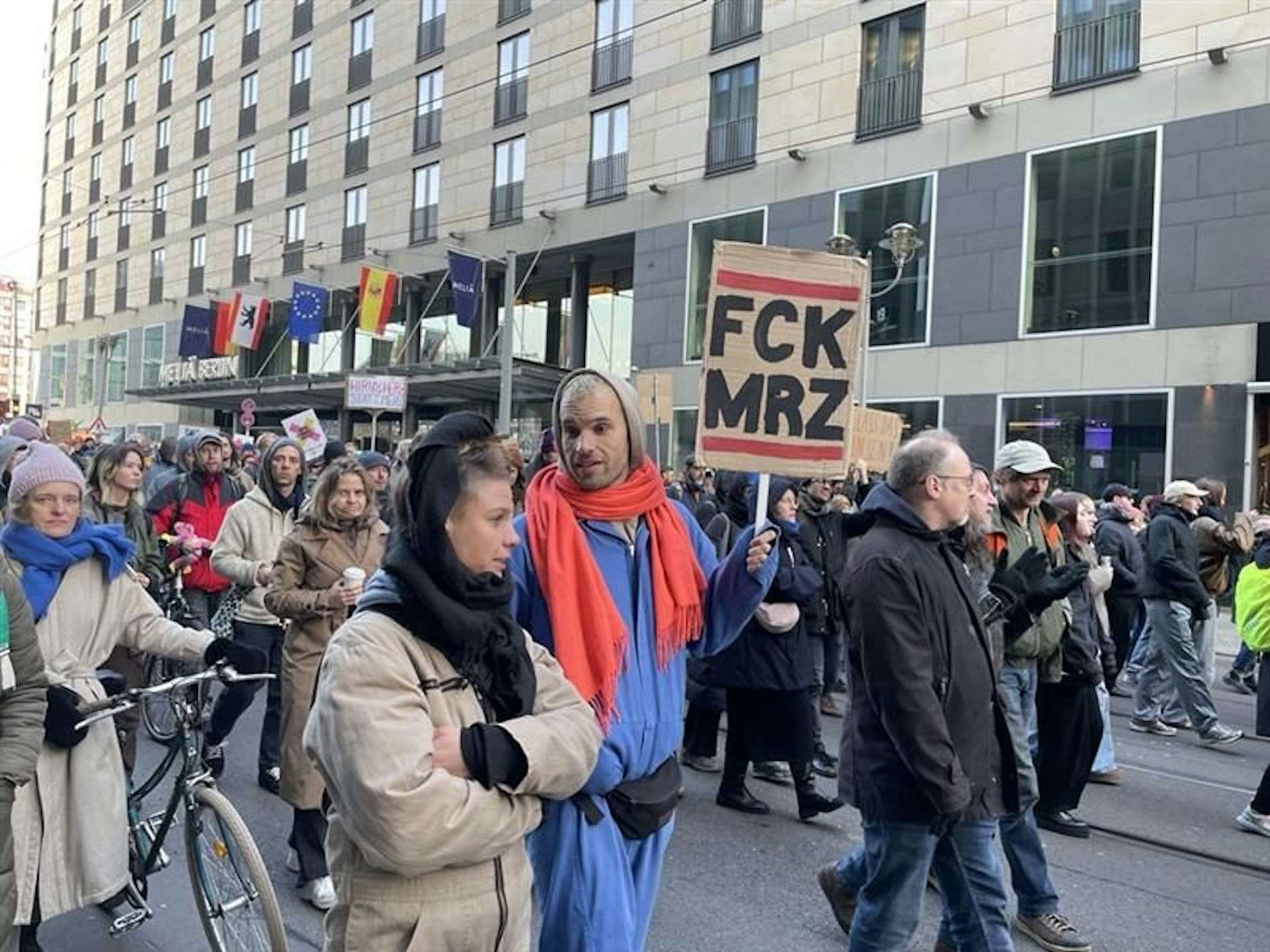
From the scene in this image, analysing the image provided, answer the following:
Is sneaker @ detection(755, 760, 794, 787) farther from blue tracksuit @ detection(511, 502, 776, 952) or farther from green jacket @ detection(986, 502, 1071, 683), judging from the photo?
blue tracksuit @ detection(511, 502, 776, 952)

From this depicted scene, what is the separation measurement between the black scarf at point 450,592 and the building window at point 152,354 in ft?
147

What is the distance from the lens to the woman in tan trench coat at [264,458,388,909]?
15.0 ft

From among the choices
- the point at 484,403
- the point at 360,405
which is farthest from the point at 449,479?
the point at 484,403

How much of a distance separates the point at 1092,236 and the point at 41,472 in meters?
17.5

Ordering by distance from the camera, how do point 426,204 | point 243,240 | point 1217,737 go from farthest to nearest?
point 243,240, point 426,204, point 1217,737

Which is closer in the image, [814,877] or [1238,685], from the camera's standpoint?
[814,877]

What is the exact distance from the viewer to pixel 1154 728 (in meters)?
8.40

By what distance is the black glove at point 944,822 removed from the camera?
3158 millimetres

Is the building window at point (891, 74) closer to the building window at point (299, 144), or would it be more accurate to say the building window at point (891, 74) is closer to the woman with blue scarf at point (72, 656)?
the woman with blue scarf at point (72, 656)

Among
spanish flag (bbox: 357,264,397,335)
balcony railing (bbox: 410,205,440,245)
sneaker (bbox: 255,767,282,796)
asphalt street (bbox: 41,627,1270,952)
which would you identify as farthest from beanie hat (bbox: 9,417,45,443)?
balcony railing (bbox: 410,205,440,245)

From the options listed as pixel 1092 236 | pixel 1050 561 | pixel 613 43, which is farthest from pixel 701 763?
pixel 613 43

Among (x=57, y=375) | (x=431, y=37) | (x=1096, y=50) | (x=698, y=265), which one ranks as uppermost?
(x=431, y=37)

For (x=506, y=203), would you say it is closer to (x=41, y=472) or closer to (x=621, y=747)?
(x=41, y=472)

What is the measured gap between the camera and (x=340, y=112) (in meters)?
34.6
